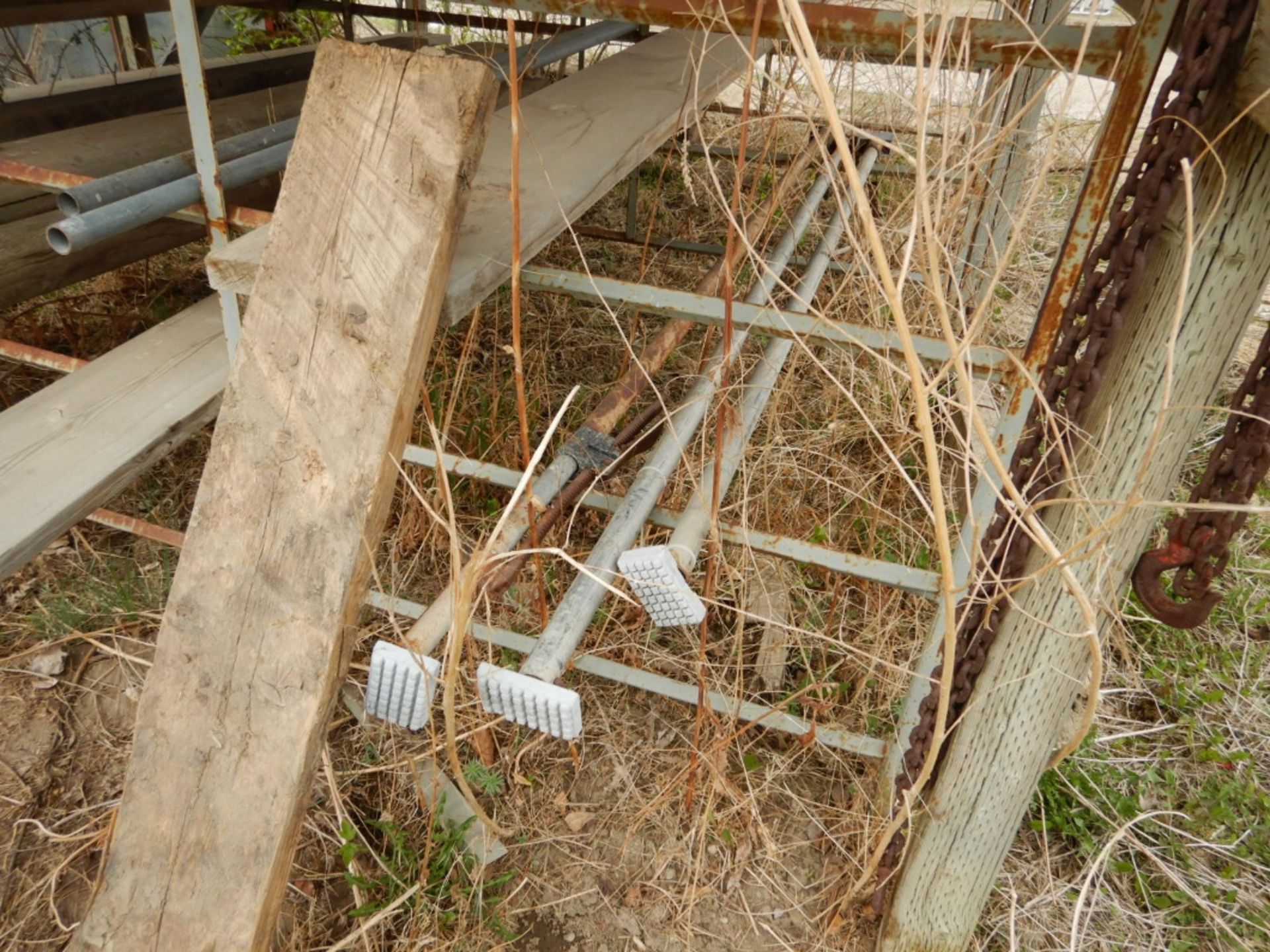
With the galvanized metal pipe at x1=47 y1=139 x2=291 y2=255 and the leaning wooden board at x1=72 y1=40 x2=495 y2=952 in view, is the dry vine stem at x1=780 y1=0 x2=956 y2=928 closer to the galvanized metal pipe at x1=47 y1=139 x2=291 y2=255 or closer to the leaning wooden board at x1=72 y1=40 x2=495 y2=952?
the leaning wooden board at x1=72 y1=40 x2=495 y2=952

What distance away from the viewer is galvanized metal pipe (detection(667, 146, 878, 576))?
173cm

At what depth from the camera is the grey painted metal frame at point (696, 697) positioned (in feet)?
6.88

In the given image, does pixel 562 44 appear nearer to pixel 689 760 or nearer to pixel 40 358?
pixel 40 358

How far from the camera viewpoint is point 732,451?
207cm

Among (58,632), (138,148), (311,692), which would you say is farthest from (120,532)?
(311,692)

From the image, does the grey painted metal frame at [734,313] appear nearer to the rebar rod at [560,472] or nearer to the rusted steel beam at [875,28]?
the rebar rod at [560,472]

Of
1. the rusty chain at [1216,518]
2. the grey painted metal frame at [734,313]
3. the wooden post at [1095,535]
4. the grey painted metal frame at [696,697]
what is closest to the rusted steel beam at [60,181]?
the grey painted metal frame at [734,313]

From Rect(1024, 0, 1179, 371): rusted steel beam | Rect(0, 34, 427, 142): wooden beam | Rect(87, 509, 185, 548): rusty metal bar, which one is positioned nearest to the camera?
Rect(1024, 0, 1179, 371): rusted steel beam

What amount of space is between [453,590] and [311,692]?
11.2 inches

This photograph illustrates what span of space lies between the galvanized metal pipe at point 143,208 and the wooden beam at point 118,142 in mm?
549

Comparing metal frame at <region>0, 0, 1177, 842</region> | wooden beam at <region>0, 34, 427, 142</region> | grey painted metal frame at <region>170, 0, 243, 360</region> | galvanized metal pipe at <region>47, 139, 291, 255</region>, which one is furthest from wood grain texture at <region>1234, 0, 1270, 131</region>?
wooden beam at <region>0, 34, 427, 142</region>

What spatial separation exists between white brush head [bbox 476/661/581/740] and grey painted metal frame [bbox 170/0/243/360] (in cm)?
76

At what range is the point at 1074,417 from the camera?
1497 millimetres

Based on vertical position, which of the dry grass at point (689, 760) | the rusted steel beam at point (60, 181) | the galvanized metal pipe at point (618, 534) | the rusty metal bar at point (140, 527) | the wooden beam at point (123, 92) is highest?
the rusted steel beam at point (60, 181)
